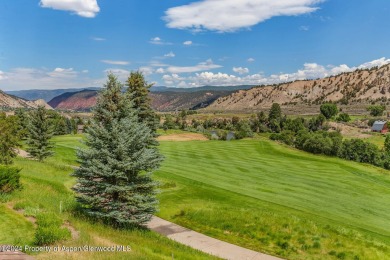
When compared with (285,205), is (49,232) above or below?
above

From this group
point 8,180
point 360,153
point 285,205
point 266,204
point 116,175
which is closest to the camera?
point 116,175

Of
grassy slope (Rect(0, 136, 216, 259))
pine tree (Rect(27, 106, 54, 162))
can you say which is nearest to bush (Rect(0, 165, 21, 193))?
grassy slope (Rect(0, 136, 216, 259))

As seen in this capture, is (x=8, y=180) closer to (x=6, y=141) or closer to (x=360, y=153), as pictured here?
(x=6, y=141)

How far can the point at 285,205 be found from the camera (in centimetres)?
2403

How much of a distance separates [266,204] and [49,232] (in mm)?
15994

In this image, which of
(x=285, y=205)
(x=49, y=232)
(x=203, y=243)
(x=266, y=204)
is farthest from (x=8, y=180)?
(x=285, y=205)

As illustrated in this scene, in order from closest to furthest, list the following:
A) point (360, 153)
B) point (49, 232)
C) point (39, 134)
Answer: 1. point (49, 232)
2. point (39, 134)
3. point (360, 153)

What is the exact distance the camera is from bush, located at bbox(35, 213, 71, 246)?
34.1 feet

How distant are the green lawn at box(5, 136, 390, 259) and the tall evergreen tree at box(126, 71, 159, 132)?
17.2ft

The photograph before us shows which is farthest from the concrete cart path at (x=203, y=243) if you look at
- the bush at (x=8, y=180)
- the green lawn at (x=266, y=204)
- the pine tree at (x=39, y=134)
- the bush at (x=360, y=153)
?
the bush at (x=360, y=153)

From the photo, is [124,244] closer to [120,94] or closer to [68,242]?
[68,242]

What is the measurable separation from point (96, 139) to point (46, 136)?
1006 inches

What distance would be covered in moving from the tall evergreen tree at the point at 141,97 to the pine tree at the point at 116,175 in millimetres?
13914

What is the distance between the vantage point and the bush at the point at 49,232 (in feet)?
34.1
